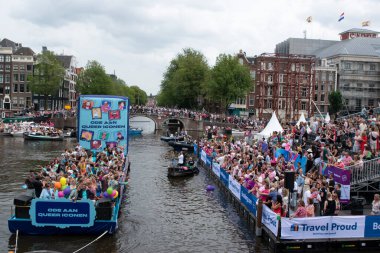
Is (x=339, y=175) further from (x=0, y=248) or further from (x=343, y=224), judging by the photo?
(x=0, y=248)

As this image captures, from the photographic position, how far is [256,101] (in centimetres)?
9412

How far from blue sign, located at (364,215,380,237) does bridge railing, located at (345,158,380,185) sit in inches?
190

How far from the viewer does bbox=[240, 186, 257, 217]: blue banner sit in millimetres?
20062

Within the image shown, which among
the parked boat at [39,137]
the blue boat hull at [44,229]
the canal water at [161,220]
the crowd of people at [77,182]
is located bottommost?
the canal water at [161,220]

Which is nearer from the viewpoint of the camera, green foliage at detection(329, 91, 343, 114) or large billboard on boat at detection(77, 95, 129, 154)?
large billboard on boat at detection(77, 95, 129, 154)

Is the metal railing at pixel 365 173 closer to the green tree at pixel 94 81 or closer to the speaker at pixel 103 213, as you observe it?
the speaker at pixel 103 213

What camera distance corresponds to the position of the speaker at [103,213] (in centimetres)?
1794

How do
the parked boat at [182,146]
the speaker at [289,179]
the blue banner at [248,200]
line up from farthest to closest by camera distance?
the parked boat at [182,146] < the blue banner at [248,200] < the speaker at [289,179]

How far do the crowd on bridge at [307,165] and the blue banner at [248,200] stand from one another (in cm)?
28

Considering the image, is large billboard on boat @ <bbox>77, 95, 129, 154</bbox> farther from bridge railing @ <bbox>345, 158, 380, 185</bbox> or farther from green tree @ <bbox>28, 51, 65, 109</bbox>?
green tree @ <bbox>28, 51, 65, 109</bbox>

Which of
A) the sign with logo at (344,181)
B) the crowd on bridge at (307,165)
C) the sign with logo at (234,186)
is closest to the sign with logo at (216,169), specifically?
the crowd on bridge at (307,165)

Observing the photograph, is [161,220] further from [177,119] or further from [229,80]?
[229,80]

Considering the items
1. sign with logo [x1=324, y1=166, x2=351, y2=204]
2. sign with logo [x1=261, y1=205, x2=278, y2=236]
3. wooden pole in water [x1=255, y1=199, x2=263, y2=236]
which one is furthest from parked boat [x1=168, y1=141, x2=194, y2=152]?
sign with logo [x1=261, y1=205, x2=278, y2=236]

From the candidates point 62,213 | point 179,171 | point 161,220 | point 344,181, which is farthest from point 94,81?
point 344,181
